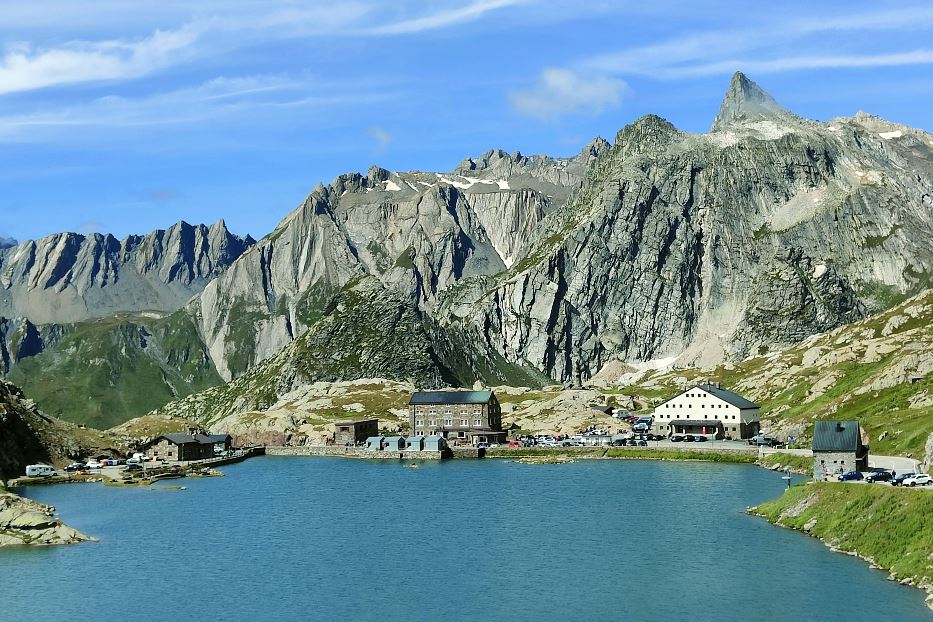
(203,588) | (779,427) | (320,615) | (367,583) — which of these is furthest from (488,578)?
(779,427)

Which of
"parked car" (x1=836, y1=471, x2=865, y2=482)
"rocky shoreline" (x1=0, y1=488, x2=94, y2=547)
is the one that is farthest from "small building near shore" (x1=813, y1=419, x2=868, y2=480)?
"rocky shoreline" (x1=0, y1=488, x2=94, y2=547)

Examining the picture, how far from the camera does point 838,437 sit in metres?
119

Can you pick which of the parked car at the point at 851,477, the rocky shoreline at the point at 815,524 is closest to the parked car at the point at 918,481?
the rocky shoreline at the point at 815,524

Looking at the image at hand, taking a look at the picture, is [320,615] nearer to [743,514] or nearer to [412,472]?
[743,514]

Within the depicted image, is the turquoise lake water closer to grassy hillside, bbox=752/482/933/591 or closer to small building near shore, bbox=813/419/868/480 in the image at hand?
grassy hillside, bbox=752/482/933/591

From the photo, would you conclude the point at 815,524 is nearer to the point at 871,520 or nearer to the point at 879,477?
the point at 879,477

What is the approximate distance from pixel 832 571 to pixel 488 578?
1068 inches

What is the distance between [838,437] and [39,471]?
11983 centimetres

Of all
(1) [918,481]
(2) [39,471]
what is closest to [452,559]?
(1) [918,481]

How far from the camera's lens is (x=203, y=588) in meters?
90.7

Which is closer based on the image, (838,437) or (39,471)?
(838,437)

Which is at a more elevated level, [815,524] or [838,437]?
[838,437]

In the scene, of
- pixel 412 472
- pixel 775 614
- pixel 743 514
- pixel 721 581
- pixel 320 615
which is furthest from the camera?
pixel 412 472

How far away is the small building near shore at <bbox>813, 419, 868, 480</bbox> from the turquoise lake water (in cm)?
986
